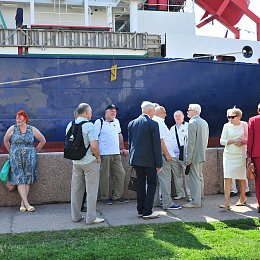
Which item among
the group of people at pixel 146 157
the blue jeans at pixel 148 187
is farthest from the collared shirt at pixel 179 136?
the blue jeans at pixel 148 187

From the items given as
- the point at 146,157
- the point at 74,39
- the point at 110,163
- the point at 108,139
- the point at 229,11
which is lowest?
the point at 110,163

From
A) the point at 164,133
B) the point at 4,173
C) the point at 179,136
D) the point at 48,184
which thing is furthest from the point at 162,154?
the point at 4,173

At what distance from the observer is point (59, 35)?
1180 centimetres

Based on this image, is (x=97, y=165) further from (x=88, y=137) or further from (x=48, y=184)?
(x=48, y=184)

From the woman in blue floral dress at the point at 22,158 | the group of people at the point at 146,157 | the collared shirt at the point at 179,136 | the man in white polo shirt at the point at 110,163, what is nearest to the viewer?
the group of people at the point at 146,157

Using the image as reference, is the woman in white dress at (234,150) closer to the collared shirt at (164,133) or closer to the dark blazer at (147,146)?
the collared shirt at (164,133)

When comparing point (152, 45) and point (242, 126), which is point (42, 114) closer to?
point (152, 45)

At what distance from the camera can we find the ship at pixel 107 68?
456 inches

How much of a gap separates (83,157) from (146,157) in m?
0.89

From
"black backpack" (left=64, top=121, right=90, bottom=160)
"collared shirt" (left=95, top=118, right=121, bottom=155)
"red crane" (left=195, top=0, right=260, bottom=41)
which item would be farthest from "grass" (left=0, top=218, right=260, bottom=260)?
"red crane" (left=195, top=0, right=260, bottom=41)

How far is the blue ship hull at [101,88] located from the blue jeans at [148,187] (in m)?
6.73

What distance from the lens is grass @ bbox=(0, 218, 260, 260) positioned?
385 centimetres

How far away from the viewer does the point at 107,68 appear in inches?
476

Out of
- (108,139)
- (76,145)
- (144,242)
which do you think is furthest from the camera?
(108,139)
